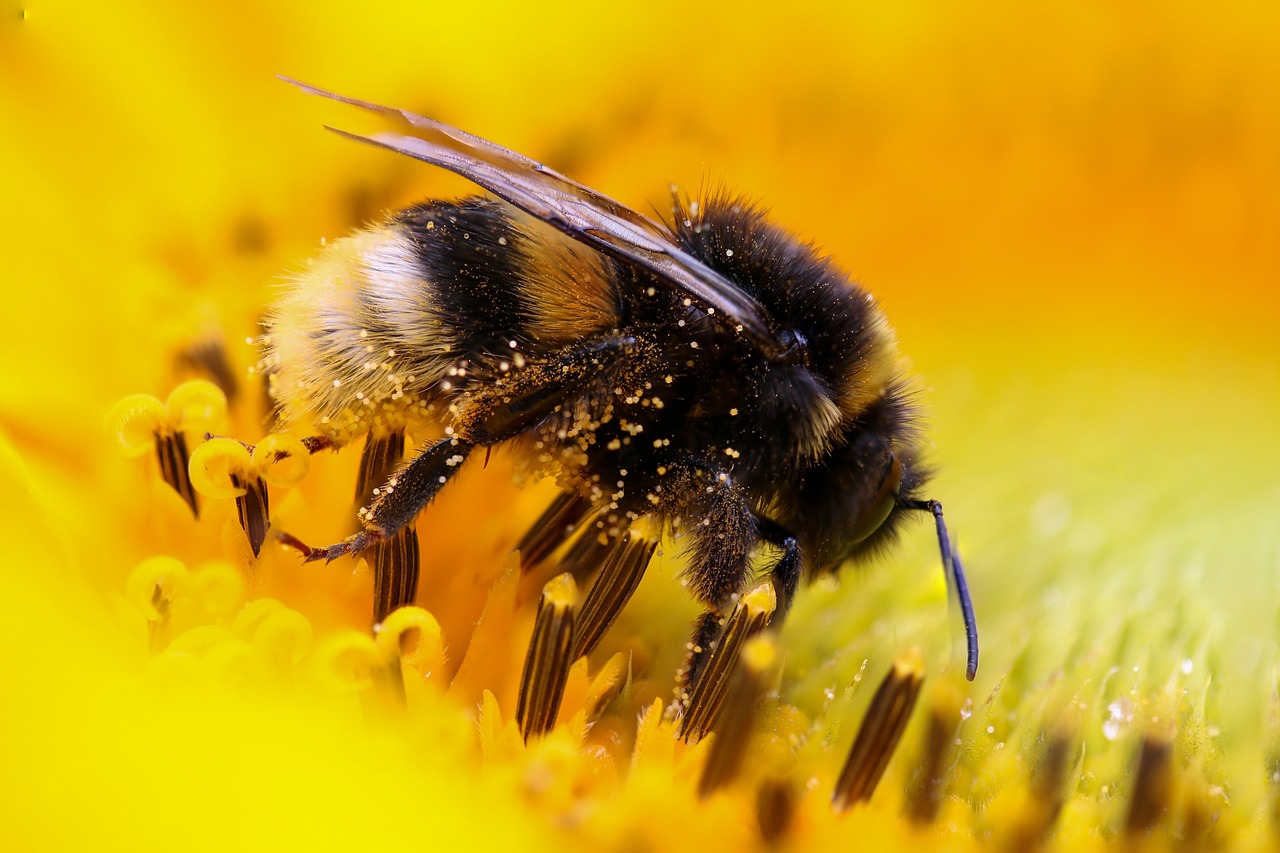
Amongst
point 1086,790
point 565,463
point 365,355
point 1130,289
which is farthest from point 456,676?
point 1130,289

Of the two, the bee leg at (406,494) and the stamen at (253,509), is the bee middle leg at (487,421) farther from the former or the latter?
the stamen at (253,509)

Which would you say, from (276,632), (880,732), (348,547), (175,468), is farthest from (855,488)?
(175,468)

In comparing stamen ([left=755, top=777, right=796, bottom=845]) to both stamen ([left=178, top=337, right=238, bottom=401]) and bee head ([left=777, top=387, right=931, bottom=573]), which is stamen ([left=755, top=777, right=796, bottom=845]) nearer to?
bee head ([left=777, top=387, right=931, bottom=573])

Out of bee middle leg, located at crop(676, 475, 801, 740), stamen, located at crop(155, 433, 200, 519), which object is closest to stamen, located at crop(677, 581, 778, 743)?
bee middle leg, located at crop(676, 475, 801, 740)

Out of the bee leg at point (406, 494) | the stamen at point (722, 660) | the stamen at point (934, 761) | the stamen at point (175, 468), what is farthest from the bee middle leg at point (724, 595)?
the stamen at point (175, 468)

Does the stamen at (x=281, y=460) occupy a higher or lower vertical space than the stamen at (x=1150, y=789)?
lower

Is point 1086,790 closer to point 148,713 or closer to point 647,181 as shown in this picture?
point 148,713
